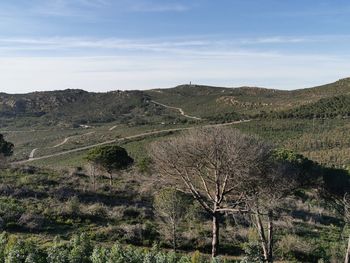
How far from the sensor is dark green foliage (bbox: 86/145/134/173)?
29.8 metres

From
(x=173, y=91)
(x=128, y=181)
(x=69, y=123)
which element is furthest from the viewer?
(x=173, y=91)

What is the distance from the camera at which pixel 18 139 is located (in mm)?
91750

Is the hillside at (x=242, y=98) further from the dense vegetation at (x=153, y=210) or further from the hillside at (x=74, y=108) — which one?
the dense vegetation at (x=153, y=210)

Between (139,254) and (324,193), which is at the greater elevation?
(139,254)

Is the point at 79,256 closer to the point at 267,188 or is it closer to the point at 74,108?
the point at 267,188

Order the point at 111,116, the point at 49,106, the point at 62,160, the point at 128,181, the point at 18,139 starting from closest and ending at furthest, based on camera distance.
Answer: the point at 128,181, the point at 62,160, the point at 18,139, the point at 111,116, the point at 49,106

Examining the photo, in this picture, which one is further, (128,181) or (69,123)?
(69,123)

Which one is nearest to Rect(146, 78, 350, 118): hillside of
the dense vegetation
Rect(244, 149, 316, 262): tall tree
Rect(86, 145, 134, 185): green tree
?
the dense vegetation

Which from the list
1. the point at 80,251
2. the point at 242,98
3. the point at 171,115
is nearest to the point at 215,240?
the point at 80,251

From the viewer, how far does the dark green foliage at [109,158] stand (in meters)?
29.8

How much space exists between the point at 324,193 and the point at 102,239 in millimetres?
20504

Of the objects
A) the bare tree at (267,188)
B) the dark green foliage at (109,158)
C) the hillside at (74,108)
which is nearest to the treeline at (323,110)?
the hillside at (74,108)

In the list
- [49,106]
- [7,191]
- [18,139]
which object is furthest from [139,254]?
[49,106]

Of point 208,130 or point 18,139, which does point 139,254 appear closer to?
→ point 208,130
